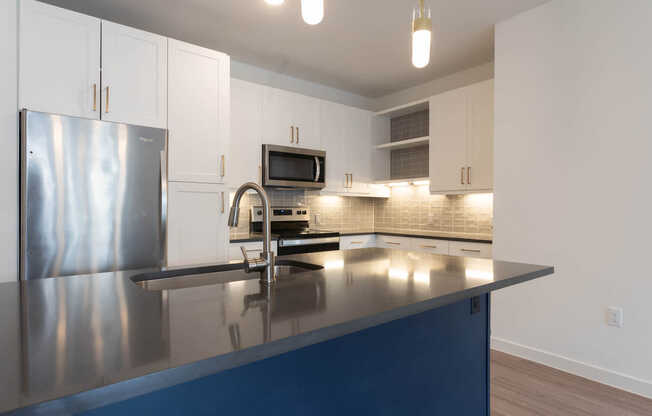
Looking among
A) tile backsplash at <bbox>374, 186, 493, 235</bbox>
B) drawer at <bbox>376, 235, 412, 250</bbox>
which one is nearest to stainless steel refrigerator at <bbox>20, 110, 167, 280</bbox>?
drawer at <bbox>376, 235, 412, 250</bbox>

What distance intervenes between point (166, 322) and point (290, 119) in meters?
3.35

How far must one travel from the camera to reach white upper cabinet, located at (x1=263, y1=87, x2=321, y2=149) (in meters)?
3.74

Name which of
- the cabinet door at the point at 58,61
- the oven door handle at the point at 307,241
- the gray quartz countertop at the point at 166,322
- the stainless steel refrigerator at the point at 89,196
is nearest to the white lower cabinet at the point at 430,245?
the oven door handle at the point at 307,241

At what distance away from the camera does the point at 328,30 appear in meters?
3.11

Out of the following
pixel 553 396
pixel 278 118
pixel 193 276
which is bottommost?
pixel 553 396

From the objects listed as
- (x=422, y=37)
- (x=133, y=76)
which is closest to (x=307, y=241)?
(x=133, y=76)

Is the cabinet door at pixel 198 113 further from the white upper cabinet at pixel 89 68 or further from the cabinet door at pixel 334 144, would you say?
the cabinet door at pixel 334 144

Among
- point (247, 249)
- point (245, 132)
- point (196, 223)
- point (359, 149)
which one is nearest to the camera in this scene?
point (196, 223)

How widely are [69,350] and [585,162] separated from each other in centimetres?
298

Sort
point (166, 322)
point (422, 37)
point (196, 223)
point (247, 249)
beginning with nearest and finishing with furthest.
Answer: point (166, 322), point (422, 37), point (196, 223), point (247, 249)

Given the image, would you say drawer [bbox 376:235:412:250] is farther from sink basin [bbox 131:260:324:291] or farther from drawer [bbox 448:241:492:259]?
sink basin [bbox 131:260:324:291]

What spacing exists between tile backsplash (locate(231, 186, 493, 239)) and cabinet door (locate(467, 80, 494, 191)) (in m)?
0.44

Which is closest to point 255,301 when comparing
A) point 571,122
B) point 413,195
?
point 571,122

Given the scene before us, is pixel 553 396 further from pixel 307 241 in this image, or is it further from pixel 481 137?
pixel 307 241
